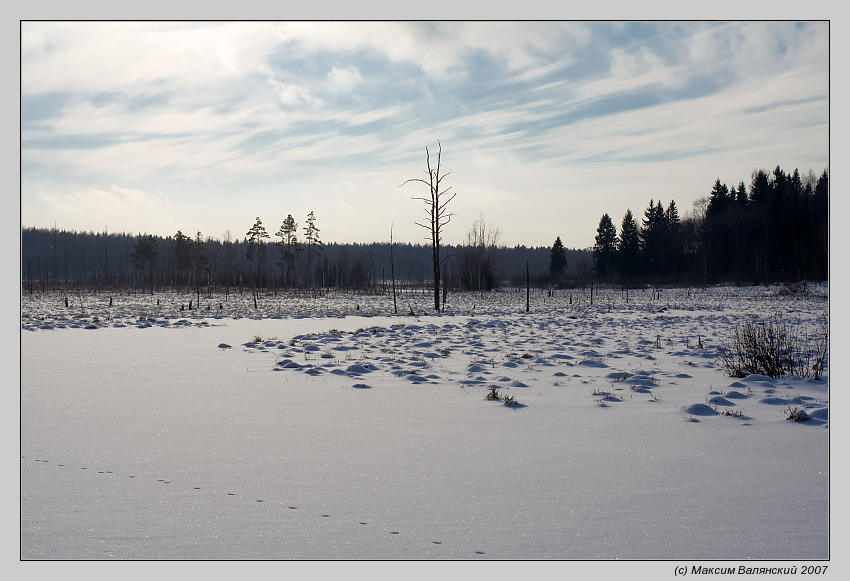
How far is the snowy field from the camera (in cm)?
269

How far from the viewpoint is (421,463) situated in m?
3.79

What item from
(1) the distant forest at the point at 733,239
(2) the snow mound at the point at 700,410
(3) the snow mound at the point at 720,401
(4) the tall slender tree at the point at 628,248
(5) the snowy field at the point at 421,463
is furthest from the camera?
(4) the tall slender tree at the point at 628,248

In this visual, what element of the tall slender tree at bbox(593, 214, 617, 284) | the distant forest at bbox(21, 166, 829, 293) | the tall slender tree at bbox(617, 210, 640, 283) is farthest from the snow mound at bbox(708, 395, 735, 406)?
the tall slender tree at bbox(593, 214, 617, 284)

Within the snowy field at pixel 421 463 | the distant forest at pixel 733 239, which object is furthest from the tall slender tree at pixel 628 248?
the snowy field at pixel 421 463

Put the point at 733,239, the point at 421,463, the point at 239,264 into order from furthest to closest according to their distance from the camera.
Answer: the point at 239,264 → the point at 733,239 → the point at 421,463

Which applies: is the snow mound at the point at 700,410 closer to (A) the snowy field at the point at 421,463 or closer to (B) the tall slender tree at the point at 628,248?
(A) the snowy field at the point at 421,463

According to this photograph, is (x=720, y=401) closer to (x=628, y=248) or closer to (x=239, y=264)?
(x=628, y=248)

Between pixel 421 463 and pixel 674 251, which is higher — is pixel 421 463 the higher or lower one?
the lower one

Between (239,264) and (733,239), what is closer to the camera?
(733,239)

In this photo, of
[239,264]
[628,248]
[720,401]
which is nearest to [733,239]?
[628,248]

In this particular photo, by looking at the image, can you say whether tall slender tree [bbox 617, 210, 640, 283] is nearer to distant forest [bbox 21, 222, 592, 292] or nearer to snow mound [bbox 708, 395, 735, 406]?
distant forest [bbox 21, 222, 592, 292]

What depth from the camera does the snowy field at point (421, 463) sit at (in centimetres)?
269

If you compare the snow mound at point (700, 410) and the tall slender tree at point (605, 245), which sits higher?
the tall slender tree at point (605, 245)

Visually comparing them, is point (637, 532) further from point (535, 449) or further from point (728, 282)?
point (728, 282)
